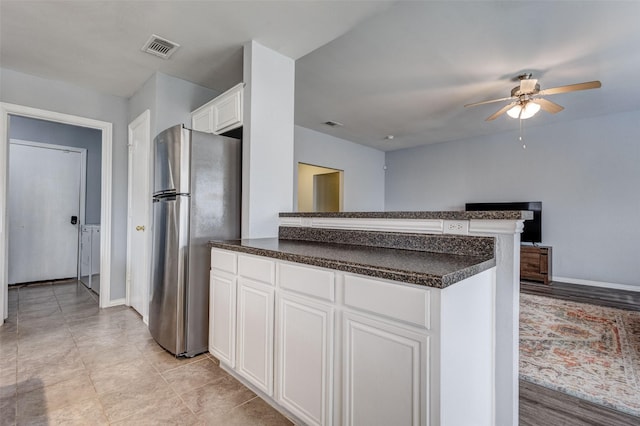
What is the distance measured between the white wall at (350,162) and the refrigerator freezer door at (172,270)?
317 centimetres

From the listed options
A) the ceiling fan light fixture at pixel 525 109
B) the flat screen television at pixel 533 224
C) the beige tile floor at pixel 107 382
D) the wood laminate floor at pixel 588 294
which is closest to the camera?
the beige tile floor at pixel 107 382

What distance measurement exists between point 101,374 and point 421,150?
636 cm

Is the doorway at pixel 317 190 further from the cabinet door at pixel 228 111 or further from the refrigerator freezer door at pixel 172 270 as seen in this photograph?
the refrigerator freezer door at pixel 172 270

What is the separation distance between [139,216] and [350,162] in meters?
4.20

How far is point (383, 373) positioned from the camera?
1117 mm

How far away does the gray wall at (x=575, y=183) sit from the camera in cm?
441

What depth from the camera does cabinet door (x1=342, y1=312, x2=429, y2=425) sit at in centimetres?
103

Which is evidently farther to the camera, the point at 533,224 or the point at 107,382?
the point at 533,224

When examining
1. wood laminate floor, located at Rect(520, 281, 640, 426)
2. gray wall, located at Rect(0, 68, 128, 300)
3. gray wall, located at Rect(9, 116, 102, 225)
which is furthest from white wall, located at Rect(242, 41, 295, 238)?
gray wall, located at Rect(9, 116, 102, 225)

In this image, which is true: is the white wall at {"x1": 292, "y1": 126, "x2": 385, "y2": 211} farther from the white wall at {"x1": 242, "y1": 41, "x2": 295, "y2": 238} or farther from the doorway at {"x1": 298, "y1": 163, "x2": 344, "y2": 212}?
the white wall at {"x1": 242, "y1": 41, "x2": 295, "y2": 238}

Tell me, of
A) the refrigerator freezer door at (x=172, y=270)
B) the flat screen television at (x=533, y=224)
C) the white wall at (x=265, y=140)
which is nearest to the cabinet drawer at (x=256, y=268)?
the white wall at (x=265, y=140)

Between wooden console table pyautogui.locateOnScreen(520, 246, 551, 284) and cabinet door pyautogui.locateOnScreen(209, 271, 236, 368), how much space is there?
4.82 metres

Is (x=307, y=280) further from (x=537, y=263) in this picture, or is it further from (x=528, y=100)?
(x=537, y=263)

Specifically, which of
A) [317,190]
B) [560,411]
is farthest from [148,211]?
[317,190]
